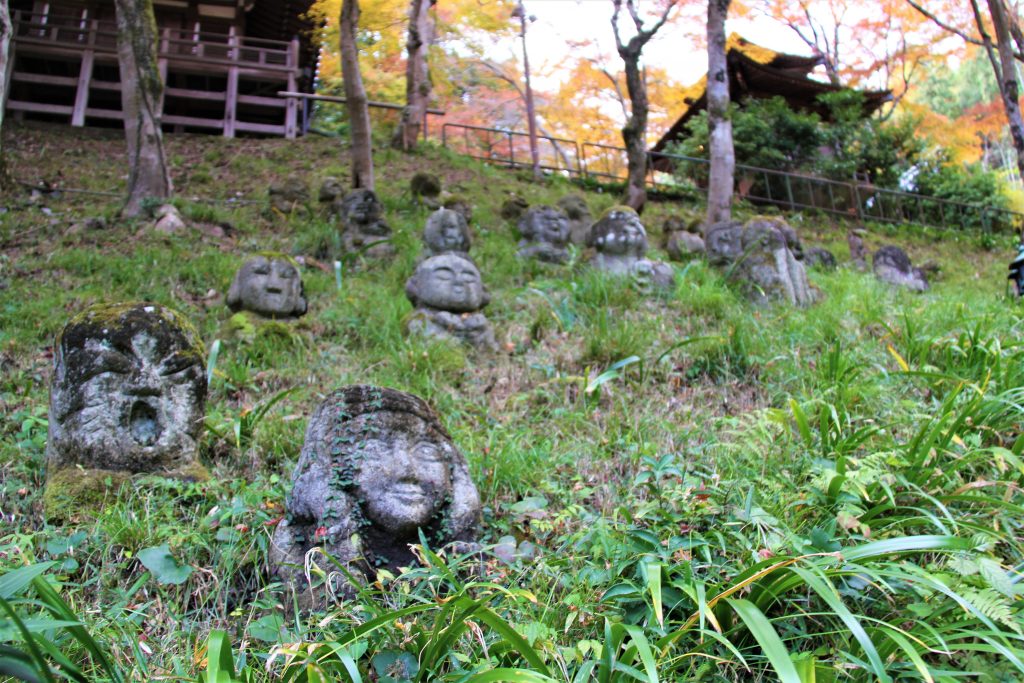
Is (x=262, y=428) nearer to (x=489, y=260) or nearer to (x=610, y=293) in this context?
(x=610, y=293)

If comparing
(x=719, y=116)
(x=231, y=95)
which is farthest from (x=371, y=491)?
(x=231, y=95)

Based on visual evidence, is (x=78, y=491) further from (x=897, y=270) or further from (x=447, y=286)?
(x=897, y=270)

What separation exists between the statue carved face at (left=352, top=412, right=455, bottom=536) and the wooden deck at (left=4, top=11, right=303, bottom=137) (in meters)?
13.7

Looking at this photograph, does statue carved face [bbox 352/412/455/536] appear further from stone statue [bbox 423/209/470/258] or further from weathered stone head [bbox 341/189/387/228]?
weathered stone head [bbox 341/189/387/228]

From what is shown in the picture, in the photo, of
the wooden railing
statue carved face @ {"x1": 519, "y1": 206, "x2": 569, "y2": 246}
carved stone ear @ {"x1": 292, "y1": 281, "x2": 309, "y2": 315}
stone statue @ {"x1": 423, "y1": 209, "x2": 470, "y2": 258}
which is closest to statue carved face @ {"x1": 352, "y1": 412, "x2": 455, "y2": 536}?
carved stone ear @ {"x1": 292, "y1": 281, "x2": 309, "y2": 315}

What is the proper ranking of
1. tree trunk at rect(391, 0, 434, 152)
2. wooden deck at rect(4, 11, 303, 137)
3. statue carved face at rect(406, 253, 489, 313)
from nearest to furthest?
statue carved face at rect(406, 253, 489, 313), tree trunk at rect(391, 0, 434, 152), wooden deck at rect(4, 11, 303, 137)

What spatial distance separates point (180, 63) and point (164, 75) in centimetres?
44

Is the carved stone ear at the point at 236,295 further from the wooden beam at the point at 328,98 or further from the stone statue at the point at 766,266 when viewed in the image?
the wooden beam at the point at 328,98

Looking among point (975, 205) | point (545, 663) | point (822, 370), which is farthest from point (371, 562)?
point (975, 205)

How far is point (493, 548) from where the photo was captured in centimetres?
266

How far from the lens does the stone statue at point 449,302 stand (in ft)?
19.3

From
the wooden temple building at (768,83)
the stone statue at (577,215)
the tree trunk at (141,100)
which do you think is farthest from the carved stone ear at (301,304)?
the wooden temple building at (768,83)

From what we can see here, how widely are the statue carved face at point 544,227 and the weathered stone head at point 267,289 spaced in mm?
3831

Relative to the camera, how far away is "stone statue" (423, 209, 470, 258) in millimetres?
7480
